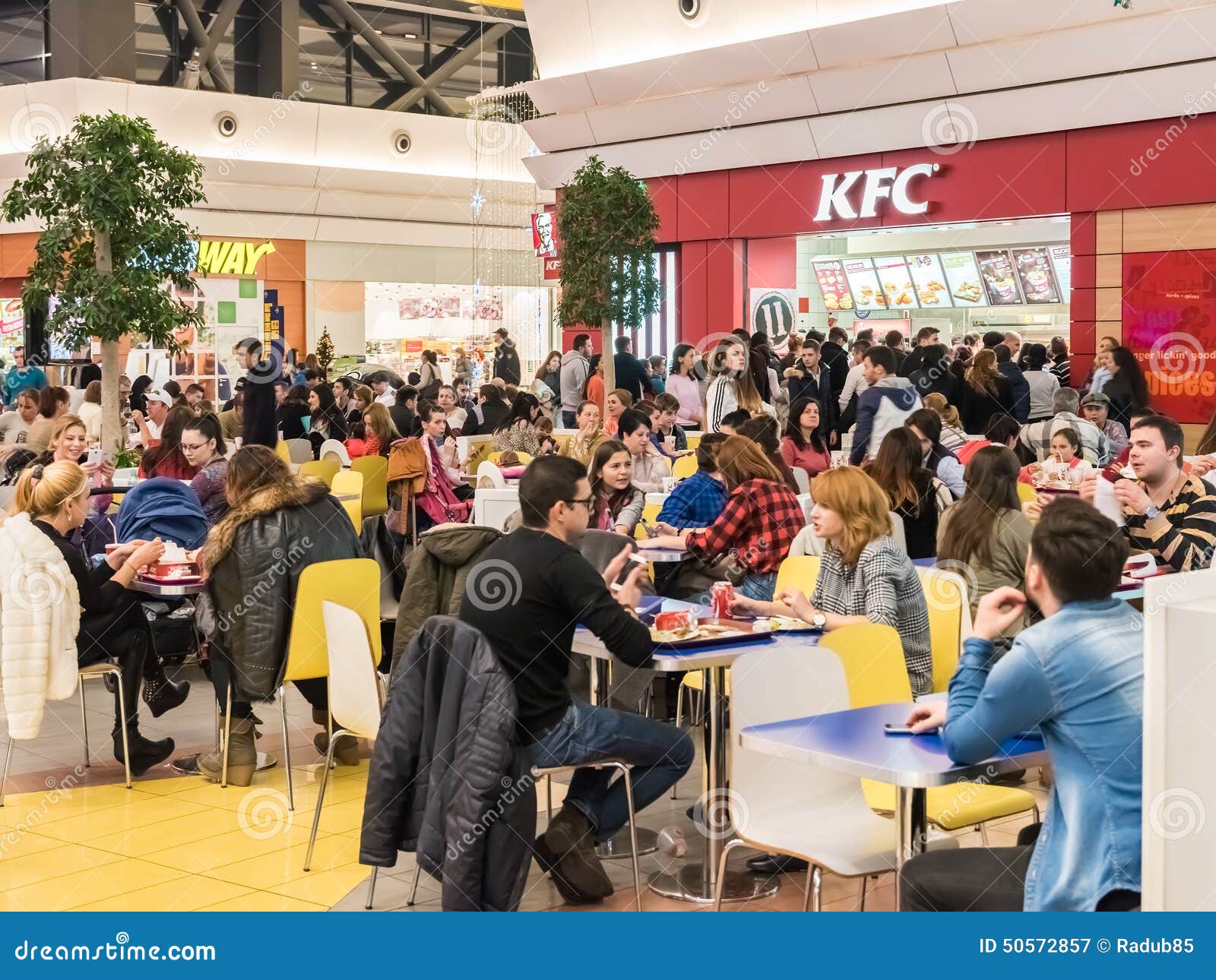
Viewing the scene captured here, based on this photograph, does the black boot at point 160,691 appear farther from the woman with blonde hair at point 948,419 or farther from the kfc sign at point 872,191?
the kfc sign at point 872,191

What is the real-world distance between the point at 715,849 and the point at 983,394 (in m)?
7.11

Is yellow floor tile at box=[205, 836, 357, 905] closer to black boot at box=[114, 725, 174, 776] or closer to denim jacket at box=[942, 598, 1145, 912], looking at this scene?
black boot at box=[114, 725, 174, 776]

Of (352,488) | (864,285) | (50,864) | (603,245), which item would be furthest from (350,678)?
(864,285)

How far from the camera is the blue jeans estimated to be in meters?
4.21

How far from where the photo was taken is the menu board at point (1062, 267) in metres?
13.4

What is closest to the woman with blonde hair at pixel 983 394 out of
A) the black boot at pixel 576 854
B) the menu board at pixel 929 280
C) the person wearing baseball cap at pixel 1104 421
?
the person wearing baseball cap at pixel 1104 421

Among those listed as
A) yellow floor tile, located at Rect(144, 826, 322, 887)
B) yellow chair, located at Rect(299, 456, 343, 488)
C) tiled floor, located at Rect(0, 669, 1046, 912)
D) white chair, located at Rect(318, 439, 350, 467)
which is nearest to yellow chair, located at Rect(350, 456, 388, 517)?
yellow chair, located at Rect(299, 456, 343, 488)

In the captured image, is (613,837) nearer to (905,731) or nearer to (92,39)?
(905,731)

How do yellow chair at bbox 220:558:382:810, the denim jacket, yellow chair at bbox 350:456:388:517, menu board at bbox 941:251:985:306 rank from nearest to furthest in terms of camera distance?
1. the denim jacket
2. yellow chair at bbox 220:558:382:810
3. yellow chair at bbox 350:456:388:517
4. menu board at bbox 941:251:985:306

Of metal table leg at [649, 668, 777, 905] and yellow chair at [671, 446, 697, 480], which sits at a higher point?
yellow chair at [671, 446, 697, 480]

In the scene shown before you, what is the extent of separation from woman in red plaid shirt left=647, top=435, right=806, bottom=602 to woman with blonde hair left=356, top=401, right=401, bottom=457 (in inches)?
157

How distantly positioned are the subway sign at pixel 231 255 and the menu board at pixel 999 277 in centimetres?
1208

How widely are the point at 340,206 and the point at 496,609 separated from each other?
20138mm

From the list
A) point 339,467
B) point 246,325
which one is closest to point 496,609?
point 339,467
